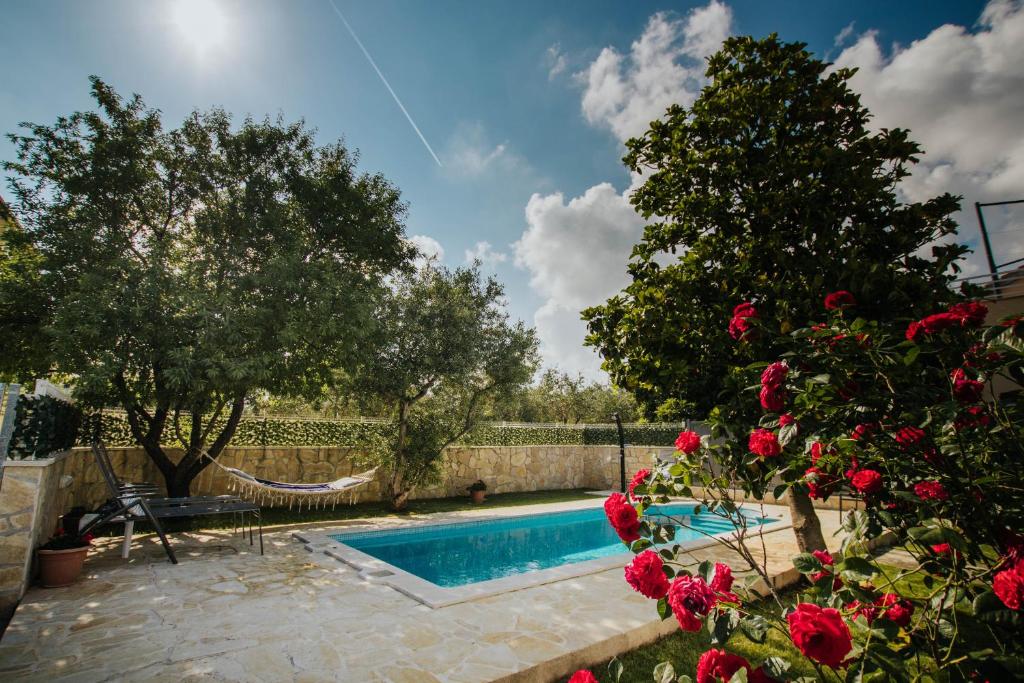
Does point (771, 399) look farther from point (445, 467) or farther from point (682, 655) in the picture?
point (445, 467)

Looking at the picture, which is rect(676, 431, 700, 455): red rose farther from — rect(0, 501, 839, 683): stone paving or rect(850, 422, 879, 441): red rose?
rect(0, 501, 839, 683): stone paving

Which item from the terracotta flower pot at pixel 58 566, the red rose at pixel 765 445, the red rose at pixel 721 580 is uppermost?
the red rose at pixel 765 445

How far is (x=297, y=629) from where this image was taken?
3908 mm

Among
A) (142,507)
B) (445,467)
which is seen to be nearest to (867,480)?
(142,507)

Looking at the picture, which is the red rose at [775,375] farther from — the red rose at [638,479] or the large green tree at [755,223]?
the large green tree at [755,223]

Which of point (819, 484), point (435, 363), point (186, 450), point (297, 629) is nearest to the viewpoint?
point (819, 484)

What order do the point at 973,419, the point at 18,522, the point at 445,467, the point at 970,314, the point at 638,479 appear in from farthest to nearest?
1. the point at 445,467
2. the point at 18,522
3. the point at 638,479
4. the point at 970,314
5. the point at 973,419

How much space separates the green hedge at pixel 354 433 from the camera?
8.86m

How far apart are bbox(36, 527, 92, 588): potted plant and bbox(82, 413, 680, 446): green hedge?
163 inches

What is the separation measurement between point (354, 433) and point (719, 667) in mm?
11088

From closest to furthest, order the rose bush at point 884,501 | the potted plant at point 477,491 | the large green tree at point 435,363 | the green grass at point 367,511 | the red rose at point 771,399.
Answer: the rose bush at point 884,501, the red rose at point 771,399, the green grass at point 367,511, the large green tree at point 435,363, the potted plant at point 477,491

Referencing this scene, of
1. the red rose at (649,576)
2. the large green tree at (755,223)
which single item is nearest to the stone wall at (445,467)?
the large green tree at (755,223)

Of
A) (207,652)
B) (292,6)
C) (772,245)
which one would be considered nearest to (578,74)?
(292,6)

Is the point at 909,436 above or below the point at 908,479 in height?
above
